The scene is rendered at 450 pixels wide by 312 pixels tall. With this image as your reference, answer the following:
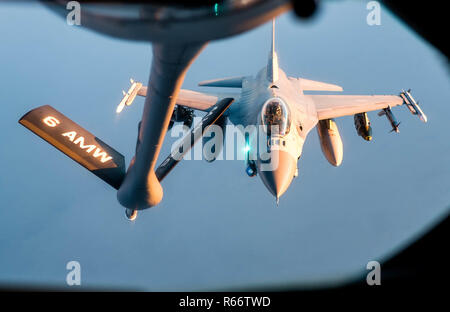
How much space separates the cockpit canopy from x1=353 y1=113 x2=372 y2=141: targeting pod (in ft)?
22.2

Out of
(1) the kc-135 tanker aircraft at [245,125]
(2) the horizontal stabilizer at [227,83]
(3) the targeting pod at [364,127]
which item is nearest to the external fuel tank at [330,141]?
(1) the kc-135 tanker aircraft at [245,125]

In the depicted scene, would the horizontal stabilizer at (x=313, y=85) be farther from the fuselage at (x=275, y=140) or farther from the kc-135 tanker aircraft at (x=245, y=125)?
the fuselage at (x=275, y=140)

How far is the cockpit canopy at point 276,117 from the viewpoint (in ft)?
36.2

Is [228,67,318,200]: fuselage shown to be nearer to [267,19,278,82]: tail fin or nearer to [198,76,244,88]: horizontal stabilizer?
[267,19,278,82]: tail fin

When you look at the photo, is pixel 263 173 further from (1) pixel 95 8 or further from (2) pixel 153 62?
(1) pixel 95 8

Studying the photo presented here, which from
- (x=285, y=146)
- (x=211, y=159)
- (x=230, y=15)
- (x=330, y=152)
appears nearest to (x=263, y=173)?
(x=285, y=146)

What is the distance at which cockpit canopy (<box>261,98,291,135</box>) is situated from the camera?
1103 centimetres

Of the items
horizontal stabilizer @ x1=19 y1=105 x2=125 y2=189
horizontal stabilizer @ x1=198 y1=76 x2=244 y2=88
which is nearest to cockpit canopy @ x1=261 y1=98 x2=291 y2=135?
horizontal stabilizer @ x1=19 y1=105 x2=125 y2=189

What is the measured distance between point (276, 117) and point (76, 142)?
6.48 meters

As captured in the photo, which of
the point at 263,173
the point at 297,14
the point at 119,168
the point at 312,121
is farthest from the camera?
the point at 312,121

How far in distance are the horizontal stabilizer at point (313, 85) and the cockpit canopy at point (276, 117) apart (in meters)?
6.54

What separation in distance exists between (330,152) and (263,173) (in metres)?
5.17

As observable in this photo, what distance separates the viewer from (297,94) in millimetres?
15641

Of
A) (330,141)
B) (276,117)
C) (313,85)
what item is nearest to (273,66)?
(330,141)
